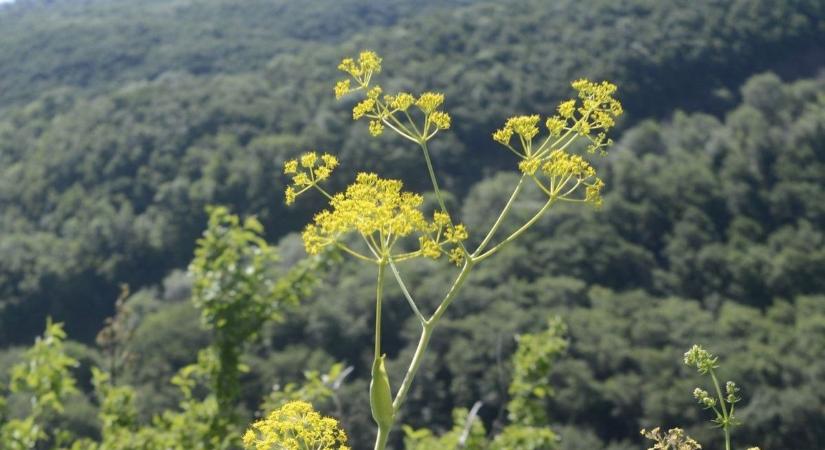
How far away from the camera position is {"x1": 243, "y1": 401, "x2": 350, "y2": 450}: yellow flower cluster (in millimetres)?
3156

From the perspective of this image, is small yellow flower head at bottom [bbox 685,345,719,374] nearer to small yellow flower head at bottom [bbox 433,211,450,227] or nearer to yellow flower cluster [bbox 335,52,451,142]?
small yellow flower head at bottom [bbox 433,211,450,227]

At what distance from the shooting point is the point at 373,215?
323cm

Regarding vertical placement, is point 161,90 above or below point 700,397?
above

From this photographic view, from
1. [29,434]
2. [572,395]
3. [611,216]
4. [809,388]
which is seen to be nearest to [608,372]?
[572,395]

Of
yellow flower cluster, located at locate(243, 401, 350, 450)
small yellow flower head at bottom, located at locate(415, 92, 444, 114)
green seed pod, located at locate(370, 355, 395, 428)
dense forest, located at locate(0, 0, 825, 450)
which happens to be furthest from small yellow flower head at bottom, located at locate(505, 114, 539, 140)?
dense forest, located at locate(0, 0, 825, 450)

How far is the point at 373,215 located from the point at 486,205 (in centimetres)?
10002

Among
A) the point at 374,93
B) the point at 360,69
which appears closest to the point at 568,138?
the point at 374,93

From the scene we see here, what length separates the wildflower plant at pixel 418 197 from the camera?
3006 mm

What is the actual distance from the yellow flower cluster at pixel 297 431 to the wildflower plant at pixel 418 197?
0.26m

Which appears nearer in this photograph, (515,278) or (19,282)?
(515,278)

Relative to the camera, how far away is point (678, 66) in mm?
129875

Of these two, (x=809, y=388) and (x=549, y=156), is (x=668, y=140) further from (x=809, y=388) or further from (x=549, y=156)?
(x=549, y=156)

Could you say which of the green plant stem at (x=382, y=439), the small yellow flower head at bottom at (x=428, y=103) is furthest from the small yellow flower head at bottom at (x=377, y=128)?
the green plant stem at (x=382, y=439)

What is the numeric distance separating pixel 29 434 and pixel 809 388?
68054mm
